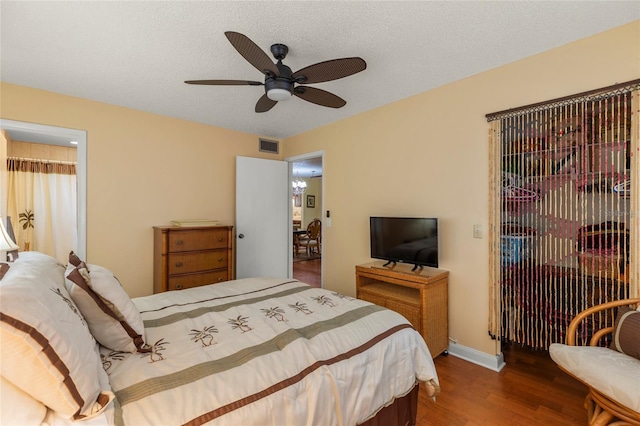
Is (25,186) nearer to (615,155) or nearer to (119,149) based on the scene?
(119,149)

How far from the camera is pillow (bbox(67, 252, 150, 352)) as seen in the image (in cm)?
123

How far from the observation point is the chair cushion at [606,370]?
1349 millimetres

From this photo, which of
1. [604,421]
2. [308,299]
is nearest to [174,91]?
[308,299]

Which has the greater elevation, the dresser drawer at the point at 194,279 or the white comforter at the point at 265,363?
the white comforter at the point at 265,363

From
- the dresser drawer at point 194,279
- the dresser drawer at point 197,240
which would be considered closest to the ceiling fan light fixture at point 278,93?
the dresser drawer at point 197,240

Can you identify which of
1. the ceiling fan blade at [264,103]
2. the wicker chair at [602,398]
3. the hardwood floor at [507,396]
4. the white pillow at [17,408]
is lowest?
the hardwood floor at [507,396]

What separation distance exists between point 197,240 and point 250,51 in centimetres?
237

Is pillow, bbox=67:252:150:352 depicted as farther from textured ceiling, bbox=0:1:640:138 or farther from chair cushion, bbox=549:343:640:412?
chair cushion, bbox=549:343:640:412

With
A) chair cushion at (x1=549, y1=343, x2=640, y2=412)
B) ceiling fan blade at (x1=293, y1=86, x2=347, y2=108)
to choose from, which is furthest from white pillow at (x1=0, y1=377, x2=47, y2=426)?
chair cushion at (x1=549, y1=343, x2=640, y2=412)

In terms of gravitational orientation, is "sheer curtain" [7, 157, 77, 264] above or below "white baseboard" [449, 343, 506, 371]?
above

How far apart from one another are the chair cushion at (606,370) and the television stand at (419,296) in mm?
883

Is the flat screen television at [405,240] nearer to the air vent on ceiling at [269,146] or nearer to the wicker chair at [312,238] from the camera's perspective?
the air vent on ceiling at [269,146]

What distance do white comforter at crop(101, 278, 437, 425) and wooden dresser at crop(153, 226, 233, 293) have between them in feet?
4.37

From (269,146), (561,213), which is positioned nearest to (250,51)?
(561,213)
